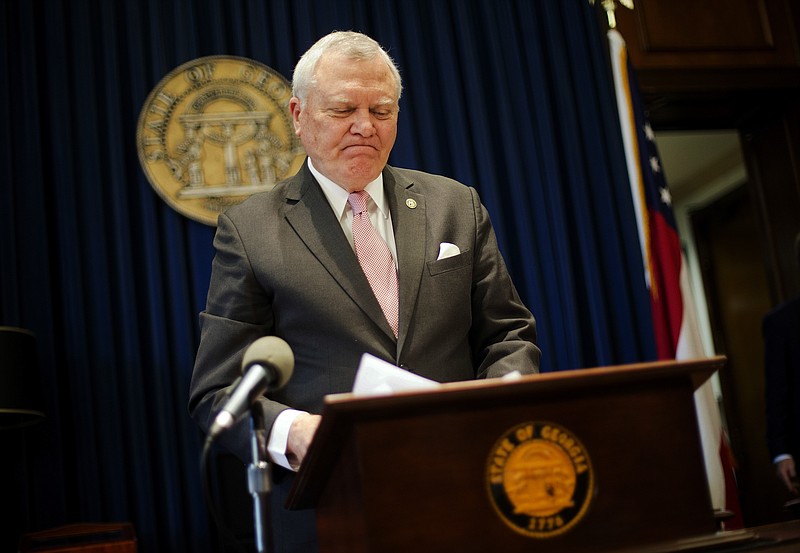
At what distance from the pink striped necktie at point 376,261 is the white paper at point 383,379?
18.7 inches

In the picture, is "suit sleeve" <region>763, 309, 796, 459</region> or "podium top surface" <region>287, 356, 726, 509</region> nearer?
"podium top surface" <region>287, 356, 726, 509</region>

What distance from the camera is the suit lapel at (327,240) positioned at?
2.04 m

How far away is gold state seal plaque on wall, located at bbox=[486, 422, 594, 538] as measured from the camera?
4.35ft

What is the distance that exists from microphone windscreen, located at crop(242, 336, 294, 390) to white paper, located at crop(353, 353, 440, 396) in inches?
5.0

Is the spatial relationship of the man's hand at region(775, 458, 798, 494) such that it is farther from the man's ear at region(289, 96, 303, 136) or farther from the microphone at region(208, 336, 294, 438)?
the microphone at region(208, 336, 294, 438)

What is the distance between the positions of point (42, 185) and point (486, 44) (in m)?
2.34

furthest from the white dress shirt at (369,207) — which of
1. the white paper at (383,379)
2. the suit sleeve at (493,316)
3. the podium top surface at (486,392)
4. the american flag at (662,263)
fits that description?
the american flag at (662,263)

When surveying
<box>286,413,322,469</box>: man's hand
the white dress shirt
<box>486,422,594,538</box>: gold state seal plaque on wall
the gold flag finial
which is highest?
the gold flag finial

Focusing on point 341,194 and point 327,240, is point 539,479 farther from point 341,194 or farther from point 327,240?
point 341,194

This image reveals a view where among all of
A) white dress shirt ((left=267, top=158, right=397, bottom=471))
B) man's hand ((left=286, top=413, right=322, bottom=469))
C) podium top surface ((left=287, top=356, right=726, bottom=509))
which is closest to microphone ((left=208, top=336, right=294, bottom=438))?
podium top surface ((left=287, top=356, right=726, bottom=509))

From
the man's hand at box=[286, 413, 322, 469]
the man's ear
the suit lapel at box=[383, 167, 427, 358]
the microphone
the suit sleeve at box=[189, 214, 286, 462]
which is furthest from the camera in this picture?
the man's ear

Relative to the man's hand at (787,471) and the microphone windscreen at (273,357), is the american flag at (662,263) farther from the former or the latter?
the microphone windscreen at (273,357)

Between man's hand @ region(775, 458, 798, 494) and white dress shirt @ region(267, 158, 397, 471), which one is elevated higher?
white dress shirt @ region(267, 158, 397, 471)

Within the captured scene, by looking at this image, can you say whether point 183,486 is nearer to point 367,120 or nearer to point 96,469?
point 96,469
